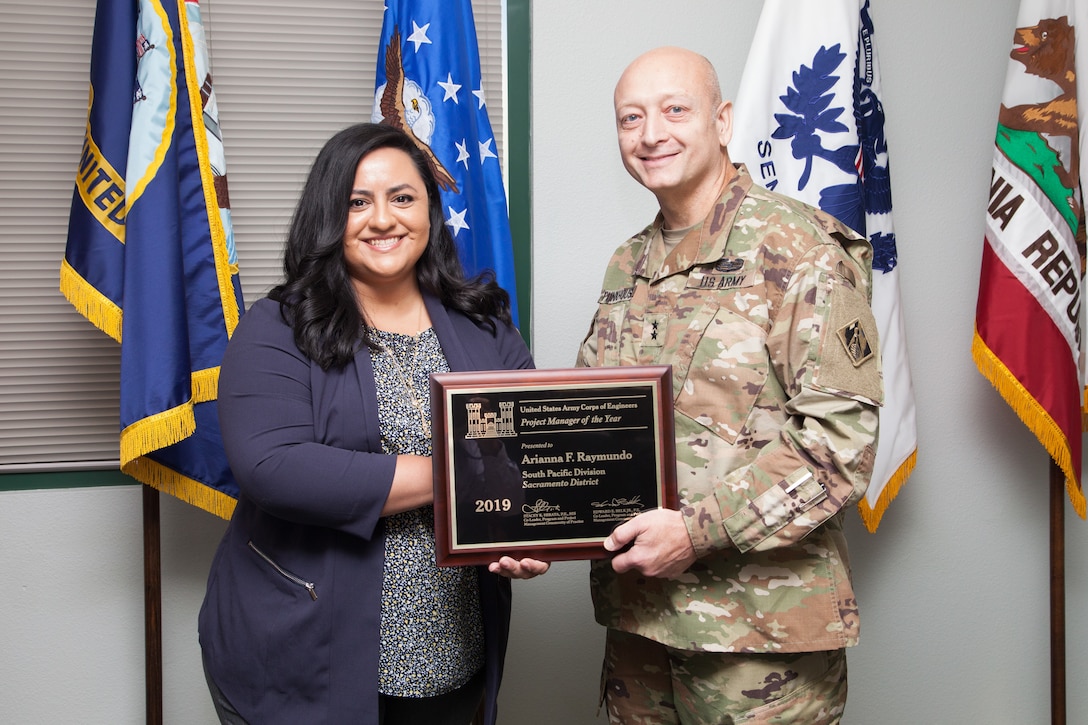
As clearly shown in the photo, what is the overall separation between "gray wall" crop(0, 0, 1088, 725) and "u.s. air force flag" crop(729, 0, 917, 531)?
0.25m

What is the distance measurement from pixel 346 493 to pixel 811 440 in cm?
73

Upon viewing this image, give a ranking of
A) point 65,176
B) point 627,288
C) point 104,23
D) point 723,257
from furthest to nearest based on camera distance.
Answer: point 65,176 < point 104,23 < point 627,288 < point 723,257

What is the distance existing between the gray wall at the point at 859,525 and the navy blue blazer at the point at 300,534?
1046 mm

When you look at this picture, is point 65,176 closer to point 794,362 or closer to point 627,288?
point 627,288

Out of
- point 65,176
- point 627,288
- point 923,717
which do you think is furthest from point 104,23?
point 923,717

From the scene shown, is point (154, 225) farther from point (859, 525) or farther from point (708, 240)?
point (859, 525)

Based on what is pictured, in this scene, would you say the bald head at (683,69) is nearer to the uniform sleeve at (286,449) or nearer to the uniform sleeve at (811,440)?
the uniform sleeve at (811,440)

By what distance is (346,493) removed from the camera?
131 centimetres

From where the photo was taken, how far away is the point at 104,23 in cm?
198

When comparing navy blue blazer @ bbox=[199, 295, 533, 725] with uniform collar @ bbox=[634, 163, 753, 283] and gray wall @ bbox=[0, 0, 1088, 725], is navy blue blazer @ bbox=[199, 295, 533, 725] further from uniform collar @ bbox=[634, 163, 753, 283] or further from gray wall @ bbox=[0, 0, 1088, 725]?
gray wall @ bbox=[0, 0, 1088, 725]

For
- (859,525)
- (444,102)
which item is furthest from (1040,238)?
(444,102)

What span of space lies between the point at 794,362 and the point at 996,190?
4.26 feet

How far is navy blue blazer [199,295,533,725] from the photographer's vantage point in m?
1.32

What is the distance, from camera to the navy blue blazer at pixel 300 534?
132 centimetres
